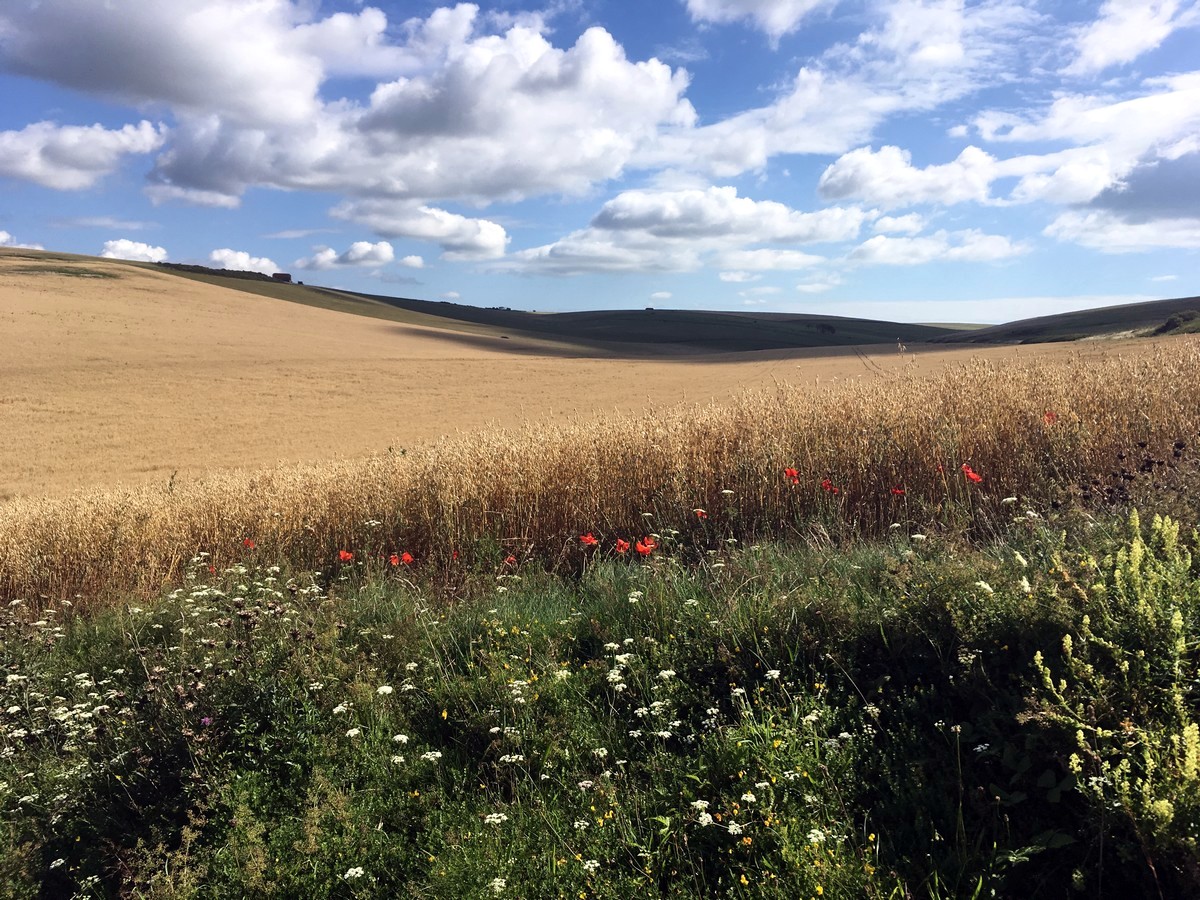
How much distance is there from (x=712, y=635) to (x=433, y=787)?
4.89ft

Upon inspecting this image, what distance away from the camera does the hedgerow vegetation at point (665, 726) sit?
106 inches

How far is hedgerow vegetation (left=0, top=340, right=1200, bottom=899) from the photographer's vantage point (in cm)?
269

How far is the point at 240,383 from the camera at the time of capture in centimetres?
3209

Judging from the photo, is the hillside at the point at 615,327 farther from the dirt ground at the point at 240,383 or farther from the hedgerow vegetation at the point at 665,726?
the hedgerow vegetation at the point at 665,726

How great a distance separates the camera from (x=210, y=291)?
Result: 65062 mm

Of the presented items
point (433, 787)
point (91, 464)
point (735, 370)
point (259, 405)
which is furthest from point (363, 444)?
point (735, 370)

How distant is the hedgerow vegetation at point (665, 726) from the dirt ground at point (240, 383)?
6361 mm

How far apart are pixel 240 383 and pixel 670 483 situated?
28689 millimetres

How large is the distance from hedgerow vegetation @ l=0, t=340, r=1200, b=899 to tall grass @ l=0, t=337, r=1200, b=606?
0.67 metres

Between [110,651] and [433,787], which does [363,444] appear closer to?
[110,651]

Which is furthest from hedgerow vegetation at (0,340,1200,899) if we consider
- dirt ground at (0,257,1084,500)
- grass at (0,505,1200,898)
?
dirt ground at (0,257,1084,500)

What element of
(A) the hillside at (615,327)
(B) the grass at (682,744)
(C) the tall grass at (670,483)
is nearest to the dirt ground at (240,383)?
(C) the tall grass at (670,483)

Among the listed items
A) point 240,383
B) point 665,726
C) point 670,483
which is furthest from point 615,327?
point 665,726

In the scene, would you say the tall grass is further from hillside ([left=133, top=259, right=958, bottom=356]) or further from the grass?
hillside ([left=133, top=259, right=958, bottom=356])
